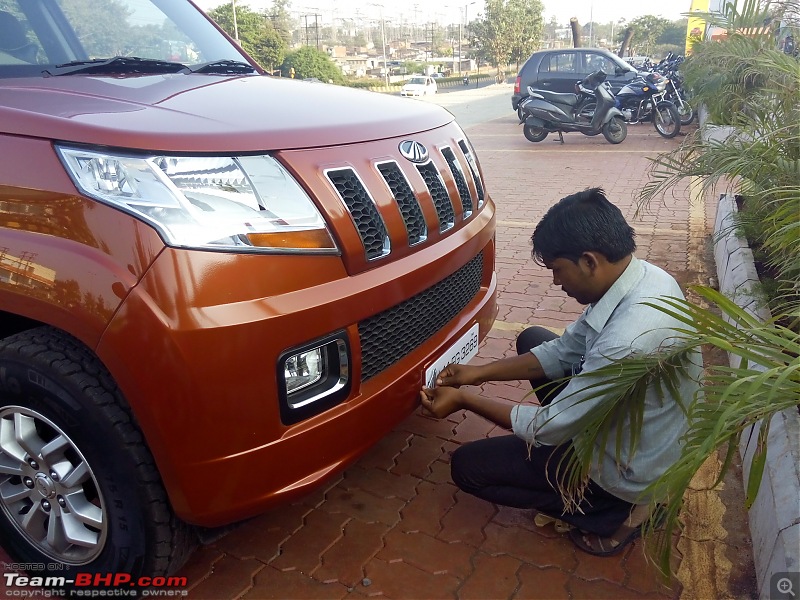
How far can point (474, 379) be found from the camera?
8.00 feet

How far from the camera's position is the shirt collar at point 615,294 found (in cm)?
210

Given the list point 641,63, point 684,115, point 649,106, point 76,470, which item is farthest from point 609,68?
point 76,470

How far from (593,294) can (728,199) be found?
13.2 feet

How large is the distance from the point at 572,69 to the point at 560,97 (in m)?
1.95

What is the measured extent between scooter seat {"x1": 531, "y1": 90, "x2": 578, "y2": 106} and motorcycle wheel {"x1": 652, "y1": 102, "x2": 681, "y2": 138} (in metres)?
1.60

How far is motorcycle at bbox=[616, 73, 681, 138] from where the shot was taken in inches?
489

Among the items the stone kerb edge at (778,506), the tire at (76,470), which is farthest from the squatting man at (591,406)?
the tire at (76,470)

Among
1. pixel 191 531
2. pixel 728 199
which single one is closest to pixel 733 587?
pixel 191 531

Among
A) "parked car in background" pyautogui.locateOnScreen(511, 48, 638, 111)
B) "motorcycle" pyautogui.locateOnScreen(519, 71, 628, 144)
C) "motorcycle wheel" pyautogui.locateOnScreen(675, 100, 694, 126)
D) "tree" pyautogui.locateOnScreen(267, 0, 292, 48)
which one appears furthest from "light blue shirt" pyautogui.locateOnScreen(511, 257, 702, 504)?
"tree" pyautogui.locateOnScreen(267, 0, 292, 48)

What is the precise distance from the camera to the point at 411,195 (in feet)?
7.00

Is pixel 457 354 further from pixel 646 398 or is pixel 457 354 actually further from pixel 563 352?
pixel 646 398

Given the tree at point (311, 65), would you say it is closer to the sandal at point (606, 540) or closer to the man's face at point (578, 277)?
the man's face at point (578, 277)

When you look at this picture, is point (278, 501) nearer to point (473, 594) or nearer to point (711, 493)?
point (473, 594)

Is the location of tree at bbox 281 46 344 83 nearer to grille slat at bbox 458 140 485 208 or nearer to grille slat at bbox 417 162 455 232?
grille slat at bbox 458 140 485 208
